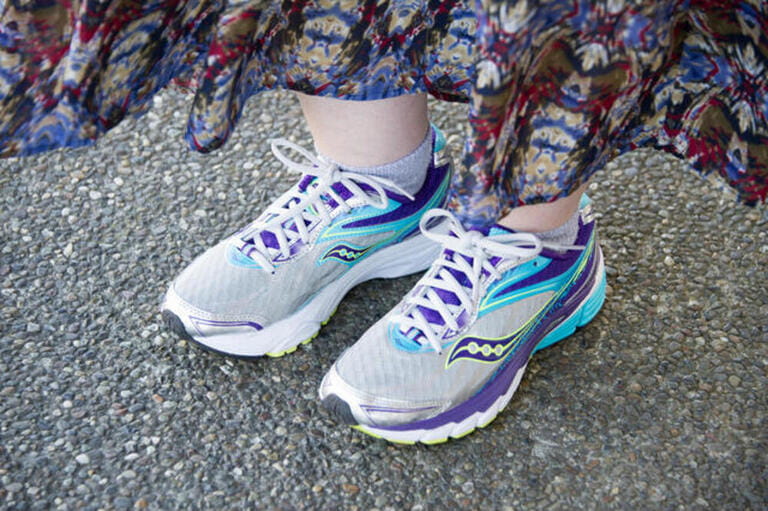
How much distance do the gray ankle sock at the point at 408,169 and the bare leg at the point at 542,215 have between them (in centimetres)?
17

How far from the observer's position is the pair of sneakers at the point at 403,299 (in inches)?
38.5

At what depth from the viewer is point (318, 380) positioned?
109 centimetres

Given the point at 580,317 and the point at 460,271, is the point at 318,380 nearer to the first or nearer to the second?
the point at 460,271

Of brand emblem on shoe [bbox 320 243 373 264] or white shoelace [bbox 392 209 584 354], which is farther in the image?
brand emblem on shoe [bbox 320 243 373 264]

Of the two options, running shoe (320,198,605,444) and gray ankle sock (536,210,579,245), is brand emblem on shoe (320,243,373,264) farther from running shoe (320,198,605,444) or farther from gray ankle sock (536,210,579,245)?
gray ankle sock (536,210,579,245)

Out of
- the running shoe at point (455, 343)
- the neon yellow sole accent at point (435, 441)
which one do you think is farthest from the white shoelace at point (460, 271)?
the neon yellow sole accent at point (435, 441)

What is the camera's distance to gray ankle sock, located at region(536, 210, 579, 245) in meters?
1.03

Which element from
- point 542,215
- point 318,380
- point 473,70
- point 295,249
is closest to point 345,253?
point 295,249

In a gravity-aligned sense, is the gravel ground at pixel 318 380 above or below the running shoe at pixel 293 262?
below

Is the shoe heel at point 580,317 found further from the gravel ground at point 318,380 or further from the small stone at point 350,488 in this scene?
the small stone at point 350,488

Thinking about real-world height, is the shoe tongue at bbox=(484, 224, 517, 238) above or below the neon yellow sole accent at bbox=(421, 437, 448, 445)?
above

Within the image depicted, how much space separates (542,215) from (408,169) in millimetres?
212
